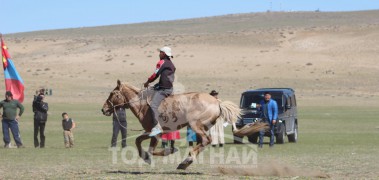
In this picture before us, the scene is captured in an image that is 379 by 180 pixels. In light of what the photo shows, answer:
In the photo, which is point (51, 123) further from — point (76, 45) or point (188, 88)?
point (76, 45)

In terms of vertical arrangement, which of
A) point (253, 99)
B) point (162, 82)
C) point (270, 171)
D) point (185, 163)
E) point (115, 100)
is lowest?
point (270, 171)

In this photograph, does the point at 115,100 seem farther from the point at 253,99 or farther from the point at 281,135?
the point at 253,99

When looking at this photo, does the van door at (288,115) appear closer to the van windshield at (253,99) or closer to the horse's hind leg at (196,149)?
the van windshield at (253,99)

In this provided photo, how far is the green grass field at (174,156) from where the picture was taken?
16281mm

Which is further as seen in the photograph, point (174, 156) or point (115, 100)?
point (174, 156)

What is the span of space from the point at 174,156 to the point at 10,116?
7128mm

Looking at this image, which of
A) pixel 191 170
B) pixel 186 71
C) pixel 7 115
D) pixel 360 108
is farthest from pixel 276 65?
pixel 191 170

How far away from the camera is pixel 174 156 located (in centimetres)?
2153

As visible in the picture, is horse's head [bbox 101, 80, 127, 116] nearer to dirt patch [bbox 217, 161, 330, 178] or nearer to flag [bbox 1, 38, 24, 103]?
dirt patch [bbox 217, 161, 330, 178]

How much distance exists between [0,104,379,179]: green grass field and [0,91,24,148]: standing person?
817 mm

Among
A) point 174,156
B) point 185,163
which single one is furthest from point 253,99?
point 185,163

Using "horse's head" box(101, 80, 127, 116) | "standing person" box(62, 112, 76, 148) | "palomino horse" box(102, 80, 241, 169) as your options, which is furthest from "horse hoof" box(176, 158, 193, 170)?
"standing person" box(62, 112, 76, 148)

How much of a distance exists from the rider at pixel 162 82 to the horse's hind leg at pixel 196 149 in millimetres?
778

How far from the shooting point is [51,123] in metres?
42.0
